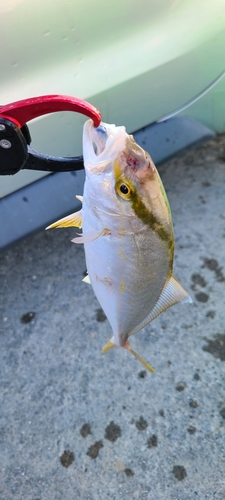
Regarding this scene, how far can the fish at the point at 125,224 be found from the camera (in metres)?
0.99

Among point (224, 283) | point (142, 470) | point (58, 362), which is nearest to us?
point (142, 470)

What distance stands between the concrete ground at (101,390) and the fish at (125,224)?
857 mm

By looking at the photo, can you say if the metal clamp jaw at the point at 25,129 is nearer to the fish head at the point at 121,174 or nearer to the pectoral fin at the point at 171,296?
the fish head at the point at 121,174

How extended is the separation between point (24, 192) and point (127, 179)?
1.06m

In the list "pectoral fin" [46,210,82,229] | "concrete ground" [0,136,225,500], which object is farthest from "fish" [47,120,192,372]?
"concrete ground" [0,136,225,500]

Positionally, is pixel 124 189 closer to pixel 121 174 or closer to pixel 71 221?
pixel 121 174

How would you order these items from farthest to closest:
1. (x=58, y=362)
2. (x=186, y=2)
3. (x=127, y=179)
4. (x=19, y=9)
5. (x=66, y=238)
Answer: (x=66, y=238) → (x=58, y=362) → (x=186, y=2) → (x=19, y=9) → (x=127, y=179)

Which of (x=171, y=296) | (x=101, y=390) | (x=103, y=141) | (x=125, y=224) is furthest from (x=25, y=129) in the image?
(x=101, y=390)

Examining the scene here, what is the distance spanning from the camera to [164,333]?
2211 mm

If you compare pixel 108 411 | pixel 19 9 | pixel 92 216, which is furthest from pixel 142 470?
pixel 19 9

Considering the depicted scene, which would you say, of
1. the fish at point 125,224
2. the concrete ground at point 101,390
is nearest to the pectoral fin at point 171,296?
the fish at point 125,224

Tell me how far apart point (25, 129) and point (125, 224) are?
0.35 meters

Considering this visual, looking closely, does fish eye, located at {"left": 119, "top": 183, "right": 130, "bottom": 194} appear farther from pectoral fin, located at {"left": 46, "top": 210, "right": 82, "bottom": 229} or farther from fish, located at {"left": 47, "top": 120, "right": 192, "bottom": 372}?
pectoral fin, located at {"left": 46, "top": 210, "right": 82, "bottom": 229}

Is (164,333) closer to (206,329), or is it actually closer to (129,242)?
(206,329)
